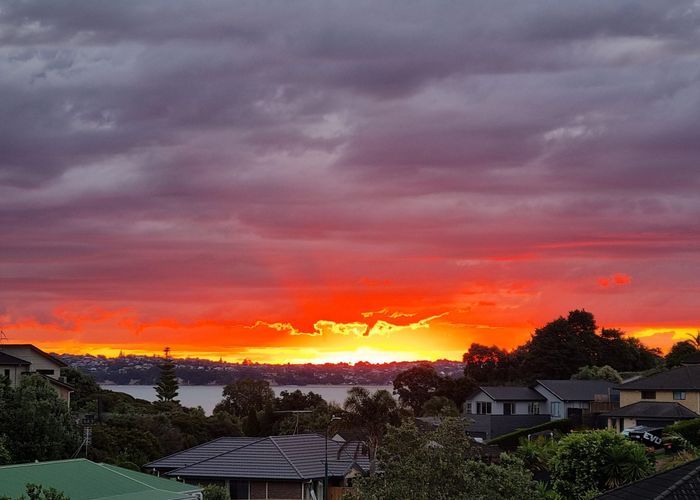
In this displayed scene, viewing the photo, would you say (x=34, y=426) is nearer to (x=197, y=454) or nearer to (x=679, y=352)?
(x=197, y=454)

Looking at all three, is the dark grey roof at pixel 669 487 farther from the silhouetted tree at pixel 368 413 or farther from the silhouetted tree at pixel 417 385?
the silhouetted tree at pixel 417 385

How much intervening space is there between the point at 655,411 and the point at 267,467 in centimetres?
3903

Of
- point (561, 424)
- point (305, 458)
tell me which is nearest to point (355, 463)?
point (305, 458)

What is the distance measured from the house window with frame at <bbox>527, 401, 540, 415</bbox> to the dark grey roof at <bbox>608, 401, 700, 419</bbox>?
30202 mm

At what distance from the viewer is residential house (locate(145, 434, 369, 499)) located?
7200 cm

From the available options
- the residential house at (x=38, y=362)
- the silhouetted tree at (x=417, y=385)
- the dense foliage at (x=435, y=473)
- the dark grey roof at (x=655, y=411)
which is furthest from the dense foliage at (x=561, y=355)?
the dense foliage at (x=435, y=473)

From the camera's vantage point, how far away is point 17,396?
82.2m

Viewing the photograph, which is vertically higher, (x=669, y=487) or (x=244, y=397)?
(x=669, y=487)

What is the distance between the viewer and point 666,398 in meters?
97.2

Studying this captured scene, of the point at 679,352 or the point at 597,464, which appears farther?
the point at 679,352

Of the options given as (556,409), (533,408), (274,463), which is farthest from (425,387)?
(274,463)

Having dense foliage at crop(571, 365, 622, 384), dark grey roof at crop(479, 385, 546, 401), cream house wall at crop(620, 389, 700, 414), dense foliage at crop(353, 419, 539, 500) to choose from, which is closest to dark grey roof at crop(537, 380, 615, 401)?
dark grey roof at crop(479, 385, 546, 401)

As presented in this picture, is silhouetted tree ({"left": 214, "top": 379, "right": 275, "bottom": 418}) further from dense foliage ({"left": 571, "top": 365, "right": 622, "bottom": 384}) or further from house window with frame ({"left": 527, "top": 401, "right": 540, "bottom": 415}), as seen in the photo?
dense foliage ({"left": 571, "top": 365, "right": 622, "bottom": 384})

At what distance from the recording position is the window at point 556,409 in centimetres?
12250
